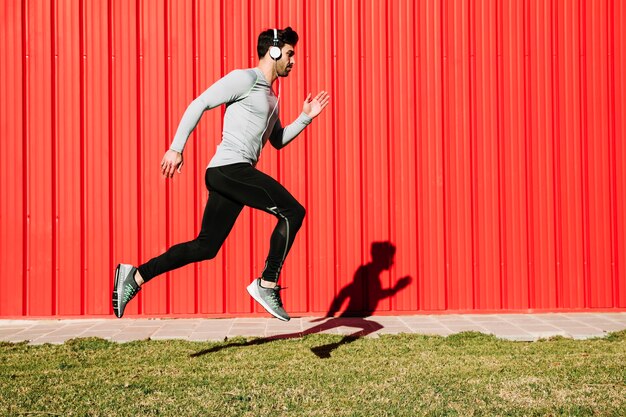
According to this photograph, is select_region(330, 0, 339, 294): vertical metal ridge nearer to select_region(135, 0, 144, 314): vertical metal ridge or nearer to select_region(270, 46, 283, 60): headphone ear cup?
select_region(135, 0, 144, 314): vertical metal ridge

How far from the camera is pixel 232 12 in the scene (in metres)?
6.98

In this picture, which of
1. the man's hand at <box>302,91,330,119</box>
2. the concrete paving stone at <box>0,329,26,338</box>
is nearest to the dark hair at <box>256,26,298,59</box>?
the man's hand at <box>302,91,330,119</box>

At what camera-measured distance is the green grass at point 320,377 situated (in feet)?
10.6

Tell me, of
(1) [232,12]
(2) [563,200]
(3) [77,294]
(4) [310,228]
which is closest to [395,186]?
(4) [310,228]

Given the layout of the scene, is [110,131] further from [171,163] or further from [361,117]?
[171,163]

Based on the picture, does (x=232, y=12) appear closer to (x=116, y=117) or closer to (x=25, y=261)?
(x=116, y=117)

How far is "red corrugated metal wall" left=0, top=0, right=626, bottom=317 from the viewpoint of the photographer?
6844 mm

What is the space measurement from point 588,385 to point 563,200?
3761mm

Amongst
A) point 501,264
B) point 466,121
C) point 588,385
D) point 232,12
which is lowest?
point 588,385

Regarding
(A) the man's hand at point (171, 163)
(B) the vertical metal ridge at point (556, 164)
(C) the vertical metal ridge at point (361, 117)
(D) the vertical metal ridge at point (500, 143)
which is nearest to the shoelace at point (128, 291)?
(A) the man's hand at point (171, 163)

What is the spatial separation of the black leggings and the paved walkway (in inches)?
66.6

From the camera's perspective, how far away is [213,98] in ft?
12.9

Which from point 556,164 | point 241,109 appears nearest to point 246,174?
point 241,109

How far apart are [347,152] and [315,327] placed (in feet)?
6.40
